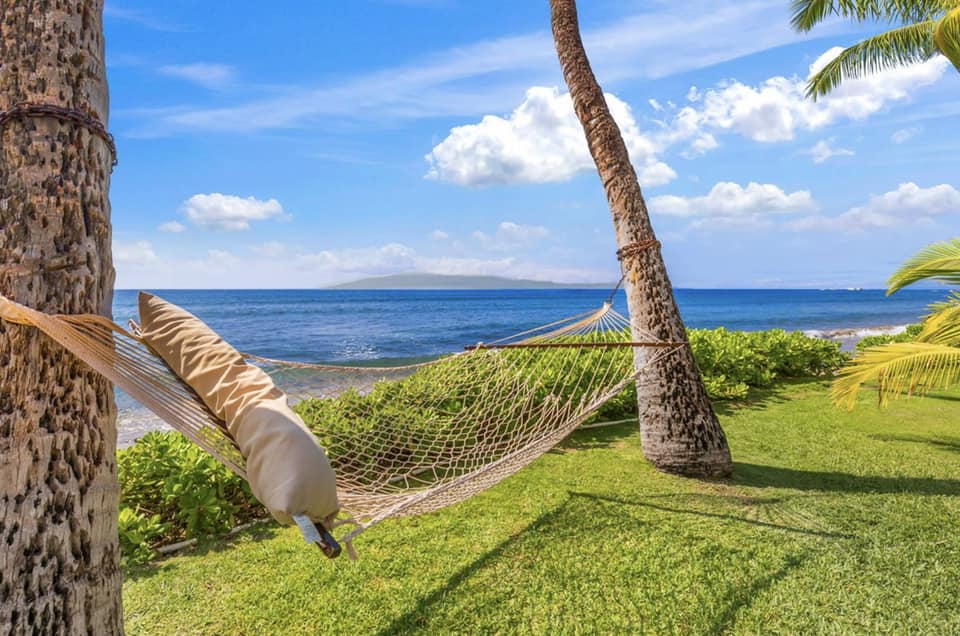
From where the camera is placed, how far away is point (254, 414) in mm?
1126

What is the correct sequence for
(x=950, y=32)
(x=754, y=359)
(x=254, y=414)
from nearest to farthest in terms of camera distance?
(x=254, y=414) → (x=950, y=32) → (x=754, y=359)

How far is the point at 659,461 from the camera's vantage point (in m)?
3.05

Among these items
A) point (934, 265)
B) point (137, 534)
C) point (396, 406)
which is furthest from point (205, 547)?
point (934, 265)

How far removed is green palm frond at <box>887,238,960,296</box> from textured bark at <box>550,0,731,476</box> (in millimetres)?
1454

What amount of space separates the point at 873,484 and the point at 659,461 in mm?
1084

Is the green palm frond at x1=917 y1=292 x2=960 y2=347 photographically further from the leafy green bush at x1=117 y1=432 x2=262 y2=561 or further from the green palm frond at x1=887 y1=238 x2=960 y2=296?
the leafy green bush at x1=117 y1=432 x2=262 y2=561

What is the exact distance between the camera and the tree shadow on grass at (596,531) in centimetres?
178

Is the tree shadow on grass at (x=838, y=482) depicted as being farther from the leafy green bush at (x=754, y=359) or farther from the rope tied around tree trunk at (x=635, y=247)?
the leafy green bush at (x=754, y=359)

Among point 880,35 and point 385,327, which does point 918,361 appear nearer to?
point 880,35

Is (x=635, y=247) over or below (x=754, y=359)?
over

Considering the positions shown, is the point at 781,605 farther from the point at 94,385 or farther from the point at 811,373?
the point at 811,373

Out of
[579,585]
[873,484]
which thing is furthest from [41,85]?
[873,484]

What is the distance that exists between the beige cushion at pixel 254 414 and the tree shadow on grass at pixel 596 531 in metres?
0.90

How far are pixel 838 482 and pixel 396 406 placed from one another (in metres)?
2.41
